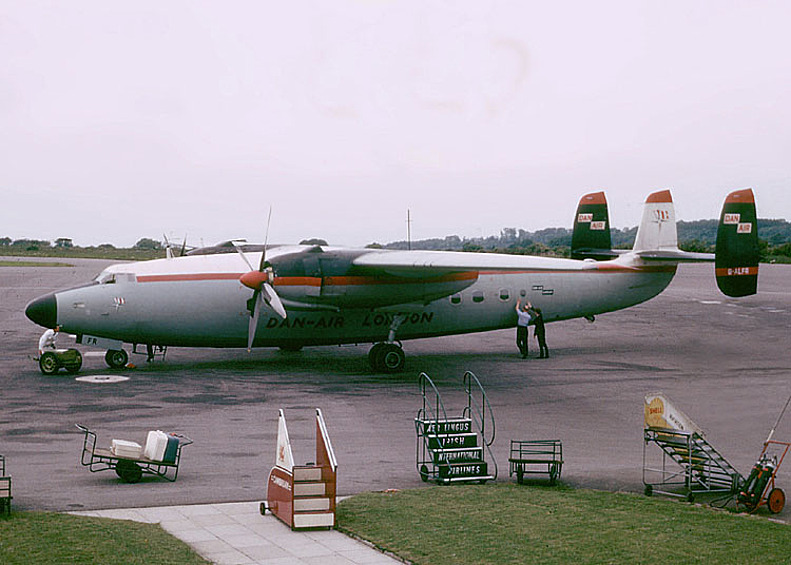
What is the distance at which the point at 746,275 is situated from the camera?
102ft

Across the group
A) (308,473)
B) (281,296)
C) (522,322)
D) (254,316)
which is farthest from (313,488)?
(522,322)

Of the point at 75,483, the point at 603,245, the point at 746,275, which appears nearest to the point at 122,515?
the point at 75,483

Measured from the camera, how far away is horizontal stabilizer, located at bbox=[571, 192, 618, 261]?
40.2 meters

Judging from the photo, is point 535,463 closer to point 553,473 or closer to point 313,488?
point 553,473

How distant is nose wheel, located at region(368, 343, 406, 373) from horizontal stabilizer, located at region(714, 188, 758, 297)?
12.1 meters

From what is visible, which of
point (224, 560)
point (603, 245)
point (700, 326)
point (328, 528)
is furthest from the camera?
point (700, 326)

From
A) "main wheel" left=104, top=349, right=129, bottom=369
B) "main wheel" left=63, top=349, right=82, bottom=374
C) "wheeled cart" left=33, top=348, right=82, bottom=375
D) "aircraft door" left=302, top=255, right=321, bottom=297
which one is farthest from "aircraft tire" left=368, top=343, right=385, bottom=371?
"wheeled cart" left=33, top=348, right=82, bottom=375

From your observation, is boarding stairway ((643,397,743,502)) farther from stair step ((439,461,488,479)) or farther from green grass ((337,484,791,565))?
stair step ((439,461,488,479))

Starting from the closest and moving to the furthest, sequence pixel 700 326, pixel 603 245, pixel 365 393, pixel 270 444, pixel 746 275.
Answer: pixel 270 444 < pixel 365 393 < pixel 746 275 < pixel 603 245 < pixel 700 326

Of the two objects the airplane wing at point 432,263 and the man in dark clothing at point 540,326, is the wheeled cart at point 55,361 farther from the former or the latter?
the man in dark clothing at point 540,326

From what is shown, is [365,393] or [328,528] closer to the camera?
[328,528]

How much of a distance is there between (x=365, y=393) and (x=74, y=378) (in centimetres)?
958

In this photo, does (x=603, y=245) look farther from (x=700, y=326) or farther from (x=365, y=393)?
(x=365, y=393)

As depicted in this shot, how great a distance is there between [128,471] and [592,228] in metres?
29.2
